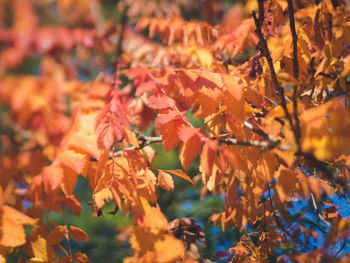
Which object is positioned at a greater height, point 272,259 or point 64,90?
point 64,90

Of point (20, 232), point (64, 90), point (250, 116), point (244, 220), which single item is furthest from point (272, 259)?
point (64, 90)

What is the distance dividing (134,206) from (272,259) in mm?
642

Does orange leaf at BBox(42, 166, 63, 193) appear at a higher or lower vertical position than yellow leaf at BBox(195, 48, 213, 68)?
lower

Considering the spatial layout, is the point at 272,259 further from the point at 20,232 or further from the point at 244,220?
the point at 20,232

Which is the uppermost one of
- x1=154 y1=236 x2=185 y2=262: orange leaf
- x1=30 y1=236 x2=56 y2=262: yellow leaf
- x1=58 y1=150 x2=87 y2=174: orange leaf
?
x1=58 y1=150 x2=87 y2=174: orange leaf

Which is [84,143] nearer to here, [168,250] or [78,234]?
[78,234]

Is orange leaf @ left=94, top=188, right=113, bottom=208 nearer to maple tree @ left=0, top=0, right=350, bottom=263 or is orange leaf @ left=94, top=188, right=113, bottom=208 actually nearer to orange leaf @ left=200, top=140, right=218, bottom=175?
maple tree @ left=0, top=0, right=350, bottom=263

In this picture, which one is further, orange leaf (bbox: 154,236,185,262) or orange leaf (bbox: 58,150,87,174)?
orange leaf (bbox: 58,150,87,174)

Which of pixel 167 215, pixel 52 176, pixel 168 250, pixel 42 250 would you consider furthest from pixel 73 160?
pixel 167 215

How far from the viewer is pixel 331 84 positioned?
2.87 feet

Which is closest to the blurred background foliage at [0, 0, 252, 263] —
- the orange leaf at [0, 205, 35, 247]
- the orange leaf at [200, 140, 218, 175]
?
the orange leaf at [0, 205, 35, 247]

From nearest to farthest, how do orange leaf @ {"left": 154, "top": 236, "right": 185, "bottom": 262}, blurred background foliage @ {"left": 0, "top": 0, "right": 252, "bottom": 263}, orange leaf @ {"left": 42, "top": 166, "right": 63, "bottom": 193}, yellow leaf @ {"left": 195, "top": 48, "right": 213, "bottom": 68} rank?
orange leaf @ {"left": 154, "top": 236, "right": 185, "bottom": 262}
orange leaf @ {"left": 42, "top": 166, "right": 63, "bottom": 193}
yellow leaf @ {"left": 195, "top": 48, "right": 213, "bottom": 68}
blurred background foliage @ {"left": 0, "top": 0, "right": 252, "bottom": 263}

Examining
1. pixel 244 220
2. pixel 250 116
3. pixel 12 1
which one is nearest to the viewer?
pixel 244 220

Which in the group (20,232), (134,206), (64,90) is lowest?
(20,232)
